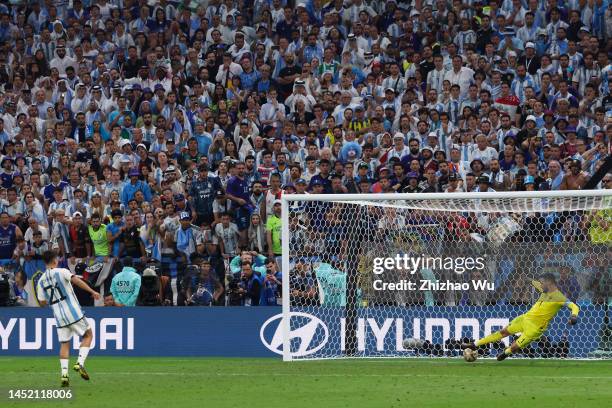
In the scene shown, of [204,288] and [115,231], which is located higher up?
[115,231]

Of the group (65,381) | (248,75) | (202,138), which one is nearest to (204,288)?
(202,138)

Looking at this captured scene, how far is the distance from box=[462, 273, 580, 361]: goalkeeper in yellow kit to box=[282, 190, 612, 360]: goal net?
2.24ft

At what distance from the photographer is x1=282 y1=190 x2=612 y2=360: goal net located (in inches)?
793

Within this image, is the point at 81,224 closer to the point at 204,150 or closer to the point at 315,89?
the point at 204,150

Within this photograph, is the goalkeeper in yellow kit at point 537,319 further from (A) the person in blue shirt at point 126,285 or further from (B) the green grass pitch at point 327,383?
(A) the person in blue shirt at point 126,285

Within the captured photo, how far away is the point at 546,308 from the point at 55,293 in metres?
7.36

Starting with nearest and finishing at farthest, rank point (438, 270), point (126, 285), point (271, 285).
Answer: point (438, 270) → point (271, 285) → point (126, 285)

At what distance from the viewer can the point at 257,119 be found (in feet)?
91.9

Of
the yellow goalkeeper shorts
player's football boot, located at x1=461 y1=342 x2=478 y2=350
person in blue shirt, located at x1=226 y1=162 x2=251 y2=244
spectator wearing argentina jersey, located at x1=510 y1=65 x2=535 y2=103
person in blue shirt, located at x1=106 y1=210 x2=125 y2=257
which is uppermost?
spectator wearing argentina jersey, located at x1=510 y1=65 x2=535 y2=103

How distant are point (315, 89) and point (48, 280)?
12058mm

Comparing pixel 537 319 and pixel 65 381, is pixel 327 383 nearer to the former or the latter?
pixel 65 381

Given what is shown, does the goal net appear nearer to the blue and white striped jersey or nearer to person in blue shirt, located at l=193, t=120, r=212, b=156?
the blue and white striped jersey

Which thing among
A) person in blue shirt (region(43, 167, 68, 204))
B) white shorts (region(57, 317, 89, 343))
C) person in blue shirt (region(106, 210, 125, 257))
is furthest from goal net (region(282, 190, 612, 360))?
person in blue shirt (region(43, 167, 68, 204))

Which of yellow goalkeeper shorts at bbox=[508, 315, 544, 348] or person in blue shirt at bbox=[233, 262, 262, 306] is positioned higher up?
person in blue shirt at bbox=[233, 262, 262, 306]
